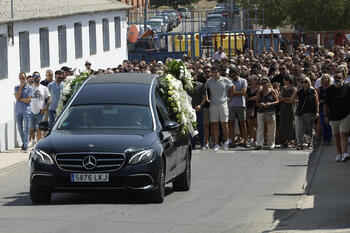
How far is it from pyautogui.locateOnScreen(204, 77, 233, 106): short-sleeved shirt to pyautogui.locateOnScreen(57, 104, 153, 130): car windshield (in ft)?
32.4

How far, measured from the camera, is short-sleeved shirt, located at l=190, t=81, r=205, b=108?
2492cm

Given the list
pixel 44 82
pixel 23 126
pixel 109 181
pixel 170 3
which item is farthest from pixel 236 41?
pixel 170 3

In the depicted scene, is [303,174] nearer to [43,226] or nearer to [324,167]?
[324,167]

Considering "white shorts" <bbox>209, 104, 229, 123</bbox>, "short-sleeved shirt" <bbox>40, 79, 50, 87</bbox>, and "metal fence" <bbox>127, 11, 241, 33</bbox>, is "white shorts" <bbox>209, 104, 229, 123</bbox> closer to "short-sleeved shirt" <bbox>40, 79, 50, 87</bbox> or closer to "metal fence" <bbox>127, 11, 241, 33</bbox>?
"short-sleeved shirt" <bbox>40, 79, 50, 87</bbox>

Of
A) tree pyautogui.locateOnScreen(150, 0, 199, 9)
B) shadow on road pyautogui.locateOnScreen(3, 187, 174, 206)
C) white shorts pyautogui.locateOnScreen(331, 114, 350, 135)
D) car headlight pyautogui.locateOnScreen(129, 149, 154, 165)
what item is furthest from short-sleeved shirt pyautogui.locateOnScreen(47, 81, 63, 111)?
tree pyautogui.locateOnScreen(150, 0, 199, 9)

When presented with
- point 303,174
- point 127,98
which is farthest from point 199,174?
point 127,98

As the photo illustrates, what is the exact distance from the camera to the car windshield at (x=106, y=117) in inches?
582

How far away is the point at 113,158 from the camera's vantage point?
13.8 meters

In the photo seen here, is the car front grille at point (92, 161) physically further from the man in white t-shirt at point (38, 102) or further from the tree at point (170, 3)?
the tree at point (170, 3)

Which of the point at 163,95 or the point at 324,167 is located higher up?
the point at 163,95

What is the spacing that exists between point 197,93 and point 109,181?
11349 mm

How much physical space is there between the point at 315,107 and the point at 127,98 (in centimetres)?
996

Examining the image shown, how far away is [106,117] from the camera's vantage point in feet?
49.1

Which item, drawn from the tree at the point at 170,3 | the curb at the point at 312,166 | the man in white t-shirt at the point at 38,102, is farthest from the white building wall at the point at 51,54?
the tree at the point at 170,3
